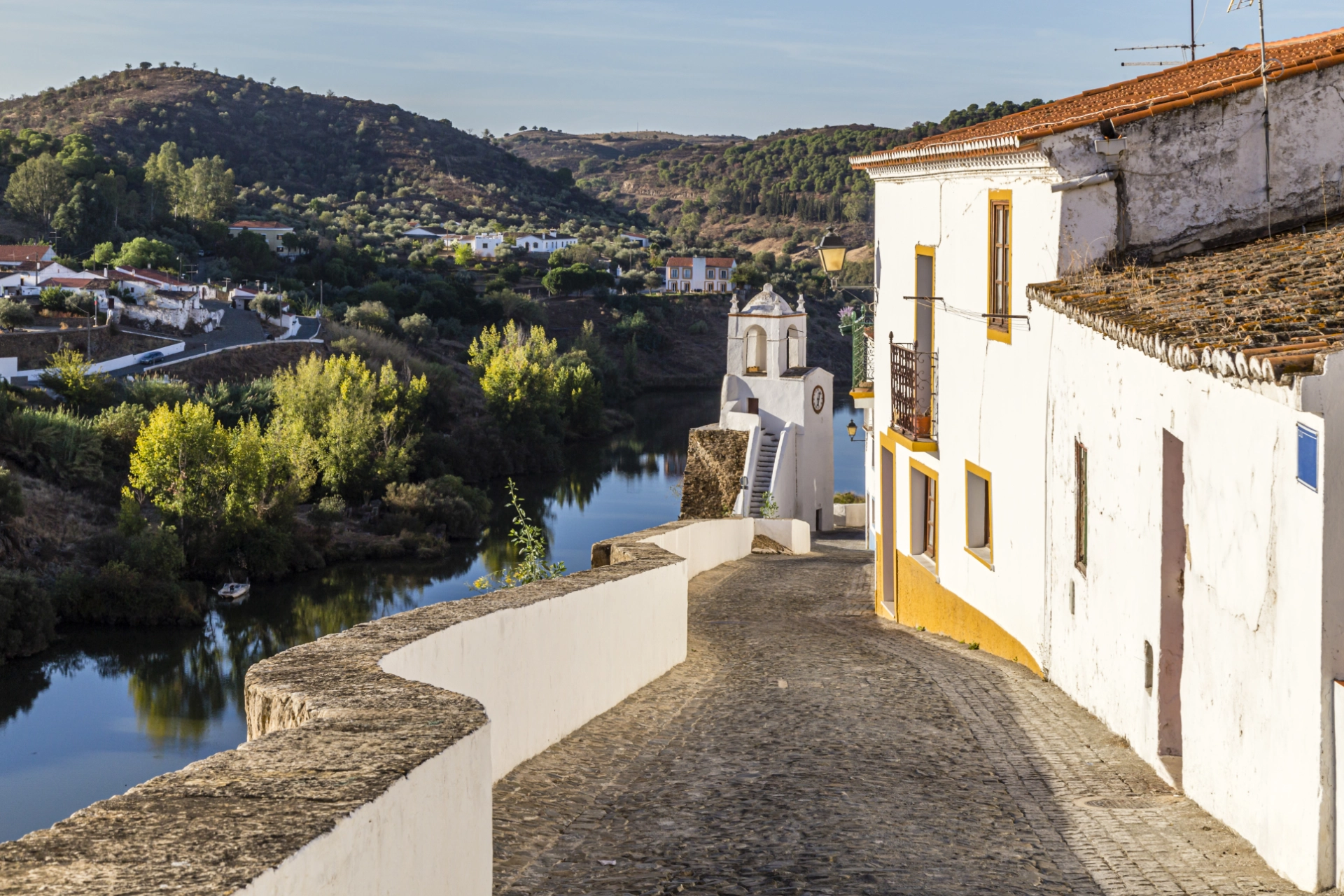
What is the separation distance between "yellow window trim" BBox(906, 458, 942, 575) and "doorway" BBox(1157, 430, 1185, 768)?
6.10 meters

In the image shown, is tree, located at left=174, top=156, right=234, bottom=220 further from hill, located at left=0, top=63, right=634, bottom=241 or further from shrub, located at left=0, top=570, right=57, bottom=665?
shrub, located at left=0, top=570, right=57, bottom=665

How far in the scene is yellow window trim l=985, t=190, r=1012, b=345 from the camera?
33.8 ft

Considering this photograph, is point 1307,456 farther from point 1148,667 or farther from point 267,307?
point 267,307

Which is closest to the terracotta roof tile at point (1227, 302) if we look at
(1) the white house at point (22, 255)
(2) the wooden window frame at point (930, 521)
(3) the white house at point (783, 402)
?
(2) the wooden window frame at point (930, 521)

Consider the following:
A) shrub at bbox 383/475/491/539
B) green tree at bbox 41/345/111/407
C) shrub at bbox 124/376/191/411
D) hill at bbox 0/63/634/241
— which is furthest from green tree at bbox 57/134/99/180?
shrub at bbox 383/475/491/539

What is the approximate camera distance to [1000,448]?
34.6ft

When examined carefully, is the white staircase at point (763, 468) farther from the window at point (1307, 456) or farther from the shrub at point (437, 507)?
the window at point (1307, 456)

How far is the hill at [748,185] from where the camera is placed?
371 ft

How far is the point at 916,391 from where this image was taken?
42.7 ft

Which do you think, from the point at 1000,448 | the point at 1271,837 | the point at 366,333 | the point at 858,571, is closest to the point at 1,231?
the point at 366,333

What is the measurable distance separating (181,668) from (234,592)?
6.15 m

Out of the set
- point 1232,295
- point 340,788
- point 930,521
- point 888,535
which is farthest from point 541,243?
point 340,788

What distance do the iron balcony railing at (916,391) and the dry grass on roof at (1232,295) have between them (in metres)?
3.52

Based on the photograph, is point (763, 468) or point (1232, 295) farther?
point (763, 468)
